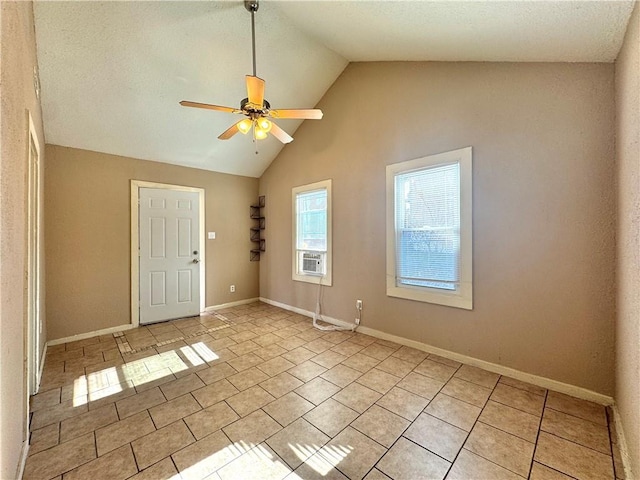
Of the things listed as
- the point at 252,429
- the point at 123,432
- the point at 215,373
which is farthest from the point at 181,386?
A: the point at 252,429

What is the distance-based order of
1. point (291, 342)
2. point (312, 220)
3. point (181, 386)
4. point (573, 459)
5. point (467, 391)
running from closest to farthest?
point (573, 459), point (467, 391), point (181, 386), point (291, 342), point (312, 220)

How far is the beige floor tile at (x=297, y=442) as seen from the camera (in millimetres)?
1567

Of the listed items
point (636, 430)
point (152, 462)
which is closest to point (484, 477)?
point (636, 430)

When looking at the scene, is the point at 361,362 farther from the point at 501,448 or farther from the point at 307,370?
the point at 501,448

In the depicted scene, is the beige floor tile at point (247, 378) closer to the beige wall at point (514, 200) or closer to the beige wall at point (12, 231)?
the beige wall at point (12, 231)

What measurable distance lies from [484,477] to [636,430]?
83 centimetres

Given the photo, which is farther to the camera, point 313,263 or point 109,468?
→ point 313,263

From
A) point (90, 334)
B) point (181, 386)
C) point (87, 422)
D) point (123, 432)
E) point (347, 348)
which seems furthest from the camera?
point (90, 334)

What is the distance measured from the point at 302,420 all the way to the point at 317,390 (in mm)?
386

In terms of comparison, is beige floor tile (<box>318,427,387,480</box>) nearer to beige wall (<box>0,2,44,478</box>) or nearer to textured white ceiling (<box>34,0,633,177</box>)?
beige wall (<box>0,2,44,478</box>)

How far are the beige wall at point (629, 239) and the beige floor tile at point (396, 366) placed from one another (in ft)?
4.63

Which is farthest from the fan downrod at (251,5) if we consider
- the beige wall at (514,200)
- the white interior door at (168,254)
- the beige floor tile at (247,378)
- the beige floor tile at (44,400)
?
the beige floor tile at (44,400)

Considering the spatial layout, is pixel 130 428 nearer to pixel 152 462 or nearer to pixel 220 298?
pixel 152 462

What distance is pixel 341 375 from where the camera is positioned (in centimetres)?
A: 251
